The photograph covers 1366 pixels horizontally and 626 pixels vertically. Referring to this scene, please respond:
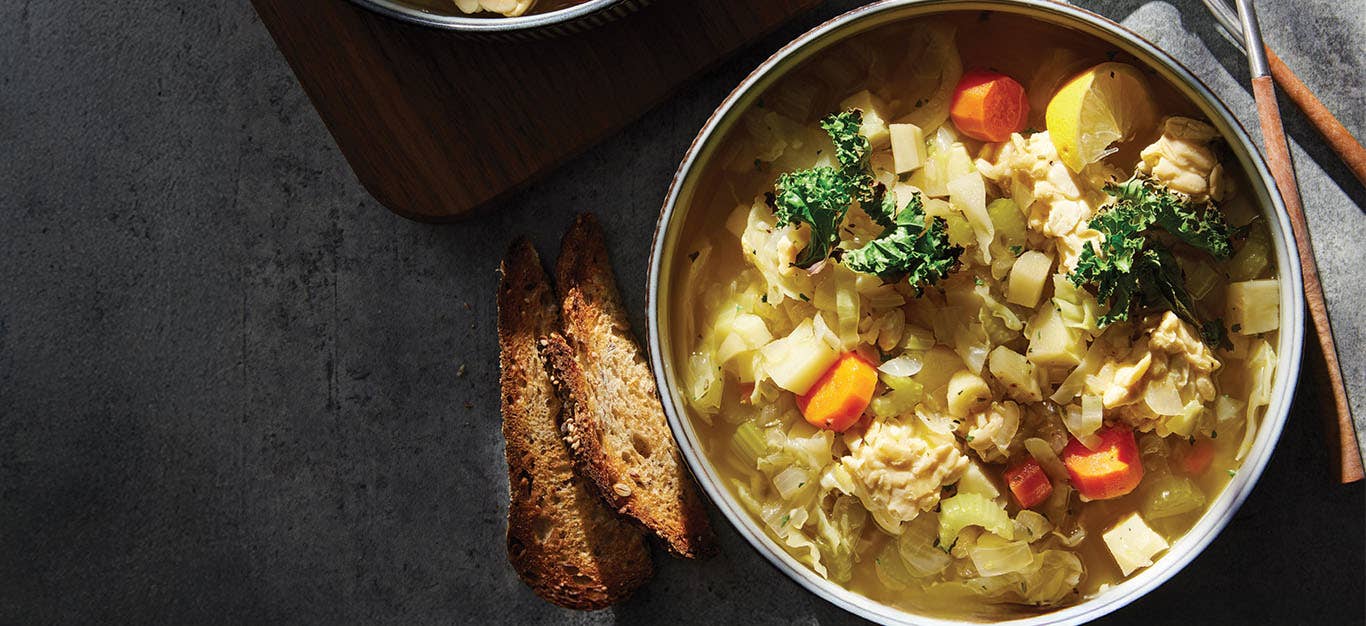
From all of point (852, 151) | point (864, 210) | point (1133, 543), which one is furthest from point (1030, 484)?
point (852, 151)

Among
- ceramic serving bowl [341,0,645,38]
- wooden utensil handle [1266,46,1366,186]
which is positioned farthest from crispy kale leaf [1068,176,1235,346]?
ceramic serving bowl [341,0,645,38]

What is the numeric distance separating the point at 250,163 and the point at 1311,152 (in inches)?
Result: 101

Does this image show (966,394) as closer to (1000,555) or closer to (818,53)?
(1000,555)

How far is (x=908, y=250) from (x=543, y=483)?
1132 millimetres

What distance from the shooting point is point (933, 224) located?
197 centimetres

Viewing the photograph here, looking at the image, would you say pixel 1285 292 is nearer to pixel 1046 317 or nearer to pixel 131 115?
pixel 1046 317

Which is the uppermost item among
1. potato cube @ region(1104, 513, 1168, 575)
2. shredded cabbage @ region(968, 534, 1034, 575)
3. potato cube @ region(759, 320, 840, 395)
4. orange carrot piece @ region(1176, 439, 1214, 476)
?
potato cube @ region(759, 320, 840, 395)

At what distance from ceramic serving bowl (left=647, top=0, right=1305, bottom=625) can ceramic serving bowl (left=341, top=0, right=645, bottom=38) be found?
0.35 m

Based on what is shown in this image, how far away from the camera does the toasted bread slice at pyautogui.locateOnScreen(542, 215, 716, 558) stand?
2.51m

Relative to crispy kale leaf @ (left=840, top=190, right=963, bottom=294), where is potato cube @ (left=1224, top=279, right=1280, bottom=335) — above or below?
→ below

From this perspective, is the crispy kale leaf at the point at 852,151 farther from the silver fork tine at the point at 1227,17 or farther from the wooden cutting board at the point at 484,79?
the silver fork tine at the point at 1227,17

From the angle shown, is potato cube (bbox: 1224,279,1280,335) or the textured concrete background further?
the textured concrete background

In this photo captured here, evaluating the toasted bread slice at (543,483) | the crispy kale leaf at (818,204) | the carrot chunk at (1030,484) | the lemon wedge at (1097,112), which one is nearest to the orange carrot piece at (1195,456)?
the carrot chunk at (1030,484)

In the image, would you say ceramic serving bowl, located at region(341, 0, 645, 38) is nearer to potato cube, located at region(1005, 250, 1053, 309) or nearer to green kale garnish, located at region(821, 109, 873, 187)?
green kale garnish, located at region(821, 109, 873, 187)
